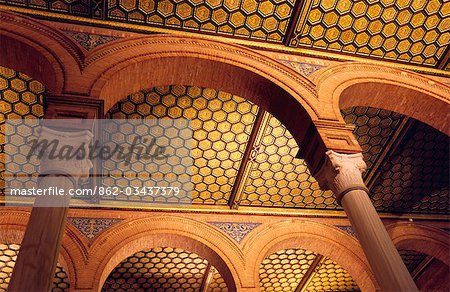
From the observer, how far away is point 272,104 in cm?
483

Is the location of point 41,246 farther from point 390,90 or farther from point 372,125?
point 372,125

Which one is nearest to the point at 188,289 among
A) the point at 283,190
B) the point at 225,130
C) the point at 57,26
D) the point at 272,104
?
the point at 283,190

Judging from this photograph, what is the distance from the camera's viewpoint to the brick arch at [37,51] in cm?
402

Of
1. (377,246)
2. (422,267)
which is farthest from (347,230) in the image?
(377,246)

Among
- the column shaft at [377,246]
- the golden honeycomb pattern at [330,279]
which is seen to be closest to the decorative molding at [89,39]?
the column shaft at [377,246]

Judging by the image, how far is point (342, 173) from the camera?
388cm

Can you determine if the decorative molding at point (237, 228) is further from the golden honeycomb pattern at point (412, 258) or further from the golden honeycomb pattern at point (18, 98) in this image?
the golden honeycomb pattern at point (412, 258)

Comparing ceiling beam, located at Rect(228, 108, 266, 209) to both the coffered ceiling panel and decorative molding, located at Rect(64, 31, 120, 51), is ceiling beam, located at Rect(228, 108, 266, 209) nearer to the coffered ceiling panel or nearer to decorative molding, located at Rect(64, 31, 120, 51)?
the coffered ceiling panel

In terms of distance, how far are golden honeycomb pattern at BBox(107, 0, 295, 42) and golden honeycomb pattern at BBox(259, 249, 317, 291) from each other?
4564 mm

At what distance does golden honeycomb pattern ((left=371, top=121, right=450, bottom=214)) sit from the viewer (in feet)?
21.2

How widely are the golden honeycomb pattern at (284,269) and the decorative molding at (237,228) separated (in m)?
1.35

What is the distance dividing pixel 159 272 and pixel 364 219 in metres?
5.12

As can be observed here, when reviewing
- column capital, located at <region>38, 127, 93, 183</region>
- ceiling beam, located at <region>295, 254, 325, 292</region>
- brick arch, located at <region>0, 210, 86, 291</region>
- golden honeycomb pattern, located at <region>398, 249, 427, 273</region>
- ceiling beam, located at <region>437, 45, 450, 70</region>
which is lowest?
column capital, located at <region>38, 127, 93, 183</region>

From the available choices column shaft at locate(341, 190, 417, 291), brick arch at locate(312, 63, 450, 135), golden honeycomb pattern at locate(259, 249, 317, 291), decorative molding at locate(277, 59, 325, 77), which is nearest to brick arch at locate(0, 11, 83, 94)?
decorative molding at locate(277, 59, 325, 77)
